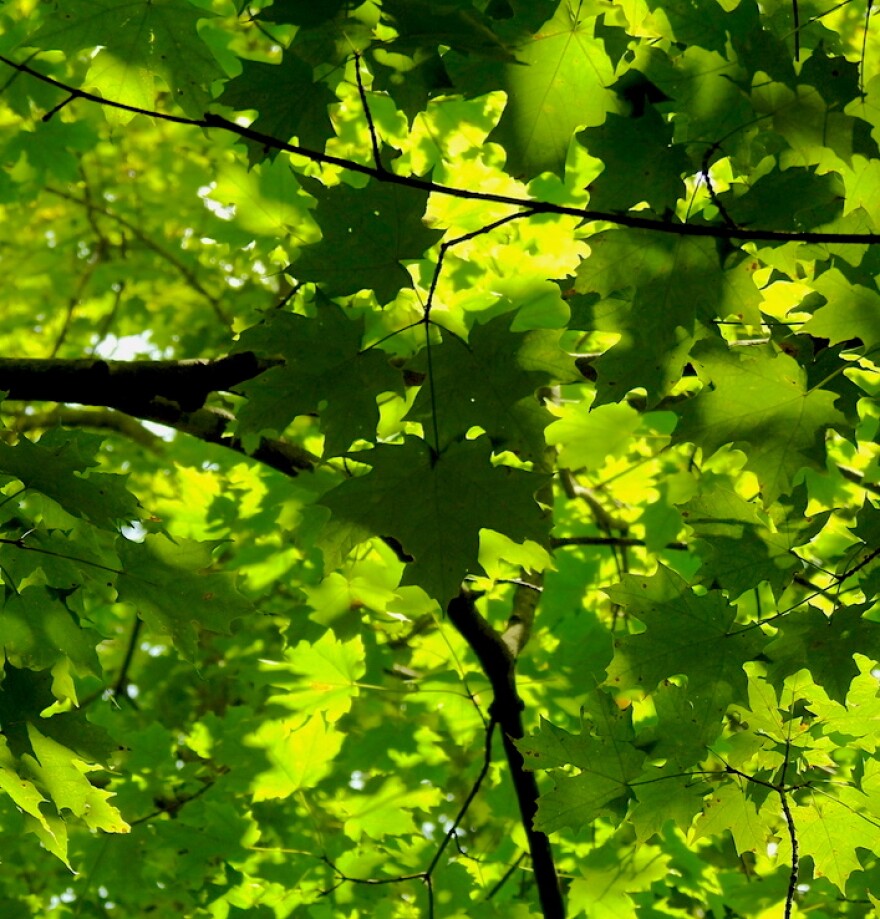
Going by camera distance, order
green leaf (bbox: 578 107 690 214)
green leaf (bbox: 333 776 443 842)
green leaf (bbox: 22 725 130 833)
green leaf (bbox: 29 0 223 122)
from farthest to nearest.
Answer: green leaf (bbox: 333 776 443 842)
green leaf (bbox: 29 0 223 122)
green leaf (bbox: 22 725 130 833)
green leaf (bbox: 578 107 690 214)

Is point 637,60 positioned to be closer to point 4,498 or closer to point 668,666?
point 668,666

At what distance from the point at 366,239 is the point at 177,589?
2.53 ft

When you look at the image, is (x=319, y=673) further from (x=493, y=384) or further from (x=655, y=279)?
(x=655, y=279)

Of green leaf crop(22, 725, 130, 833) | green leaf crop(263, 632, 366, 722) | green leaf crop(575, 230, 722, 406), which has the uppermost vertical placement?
green leaf crop(575, 230, 722, 406)

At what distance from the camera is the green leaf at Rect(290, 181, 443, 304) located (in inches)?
62.2

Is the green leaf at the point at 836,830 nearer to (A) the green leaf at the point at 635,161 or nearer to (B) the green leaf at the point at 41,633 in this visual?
(A) the green leaf at the point at 635,161

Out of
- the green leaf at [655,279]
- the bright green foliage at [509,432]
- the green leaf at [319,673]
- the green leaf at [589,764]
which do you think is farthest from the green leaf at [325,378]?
the green leaf at [319,673]

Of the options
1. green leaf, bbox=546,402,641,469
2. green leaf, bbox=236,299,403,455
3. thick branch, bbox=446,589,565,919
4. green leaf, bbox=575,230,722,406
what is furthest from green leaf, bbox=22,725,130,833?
green leaf, bbox=546,402,641,469

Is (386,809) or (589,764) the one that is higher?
(386,809)

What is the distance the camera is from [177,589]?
185 centimetres

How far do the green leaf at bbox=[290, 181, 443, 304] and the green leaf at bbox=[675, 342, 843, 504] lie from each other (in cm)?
54

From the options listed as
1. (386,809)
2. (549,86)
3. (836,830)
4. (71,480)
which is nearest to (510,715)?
(386,809)

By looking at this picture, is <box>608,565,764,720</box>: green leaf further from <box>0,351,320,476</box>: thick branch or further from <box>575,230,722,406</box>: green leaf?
<box>0,351,320,476</box>: thick branch

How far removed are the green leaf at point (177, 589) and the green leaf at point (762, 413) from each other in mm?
908
